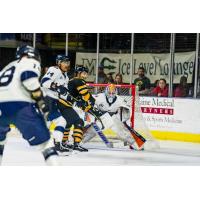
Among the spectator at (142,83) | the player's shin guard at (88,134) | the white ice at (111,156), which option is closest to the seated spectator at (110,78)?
the spectator at (142,83)

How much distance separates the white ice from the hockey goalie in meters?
0.13

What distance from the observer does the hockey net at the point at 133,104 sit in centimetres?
769

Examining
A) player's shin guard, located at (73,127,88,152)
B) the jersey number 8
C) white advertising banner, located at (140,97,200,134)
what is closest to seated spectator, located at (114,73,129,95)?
white advertising banner, located at (140,97,200,134)

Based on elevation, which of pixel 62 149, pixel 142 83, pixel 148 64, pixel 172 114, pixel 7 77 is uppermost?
pixel 148 64

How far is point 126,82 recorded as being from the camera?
308 inches

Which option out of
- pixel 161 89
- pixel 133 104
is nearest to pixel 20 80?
pixel 133 104

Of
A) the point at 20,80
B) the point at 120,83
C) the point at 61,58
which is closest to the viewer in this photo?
the point at 20,80

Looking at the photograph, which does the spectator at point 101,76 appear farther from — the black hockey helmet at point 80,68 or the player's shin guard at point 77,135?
the player's shin guard at point 77,135

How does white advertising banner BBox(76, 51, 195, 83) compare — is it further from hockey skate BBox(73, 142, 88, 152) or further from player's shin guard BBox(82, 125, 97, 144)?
hockey skate BBox(73, 142, 88, 152)

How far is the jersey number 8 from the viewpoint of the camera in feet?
18.5

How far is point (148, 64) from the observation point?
8391mm

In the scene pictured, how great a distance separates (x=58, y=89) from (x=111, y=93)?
0.92m

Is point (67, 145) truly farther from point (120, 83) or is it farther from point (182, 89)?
point (182, 89)
